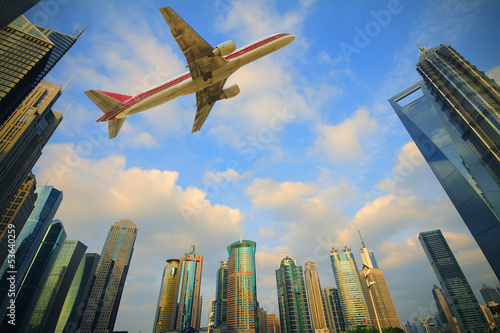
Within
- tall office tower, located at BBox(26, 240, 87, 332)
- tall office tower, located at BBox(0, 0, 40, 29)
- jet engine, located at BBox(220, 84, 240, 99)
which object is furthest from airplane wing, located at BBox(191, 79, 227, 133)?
tall office tower, located at BBox(26, 240, 87, 332)

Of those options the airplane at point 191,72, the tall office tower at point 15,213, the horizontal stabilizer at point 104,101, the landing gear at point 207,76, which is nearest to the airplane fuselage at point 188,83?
the airplane at point 191,72

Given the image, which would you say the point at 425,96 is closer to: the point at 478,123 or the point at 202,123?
the point at 478,123

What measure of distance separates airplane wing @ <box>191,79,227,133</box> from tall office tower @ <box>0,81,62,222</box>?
89.7 meters

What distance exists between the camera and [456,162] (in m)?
124

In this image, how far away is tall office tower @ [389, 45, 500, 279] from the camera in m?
78.5

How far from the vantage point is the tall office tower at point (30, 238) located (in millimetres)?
127125

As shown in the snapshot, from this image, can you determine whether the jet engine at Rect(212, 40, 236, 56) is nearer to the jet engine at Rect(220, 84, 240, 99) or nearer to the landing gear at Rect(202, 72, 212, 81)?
the landing gear at Rect(202, 72, 212, 81)

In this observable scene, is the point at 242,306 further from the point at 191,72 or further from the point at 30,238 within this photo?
the point at 191,72

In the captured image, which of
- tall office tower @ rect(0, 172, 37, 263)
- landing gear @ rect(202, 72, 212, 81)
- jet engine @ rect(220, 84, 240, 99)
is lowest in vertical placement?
landing gear @ rect(202, 72, 212, 81)

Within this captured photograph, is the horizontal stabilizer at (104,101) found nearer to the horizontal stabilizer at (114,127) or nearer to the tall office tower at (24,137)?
the horizontal stabilizer at (114,127)

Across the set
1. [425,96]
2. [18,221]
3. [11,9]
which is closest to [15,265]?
[18,221]

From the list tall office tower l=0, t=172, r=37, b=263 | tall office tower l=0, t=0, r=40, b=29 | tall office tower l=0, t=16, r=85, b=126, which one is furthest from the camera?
tall office tower l=0, t=172, r=37, b=263

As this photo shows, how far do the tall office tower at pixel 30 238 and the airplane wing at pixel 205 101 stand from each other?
485 ft

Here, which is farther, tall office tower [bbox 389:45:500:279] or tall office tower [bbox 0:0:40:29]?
tall office tower [bbox 389:45:500:279]
